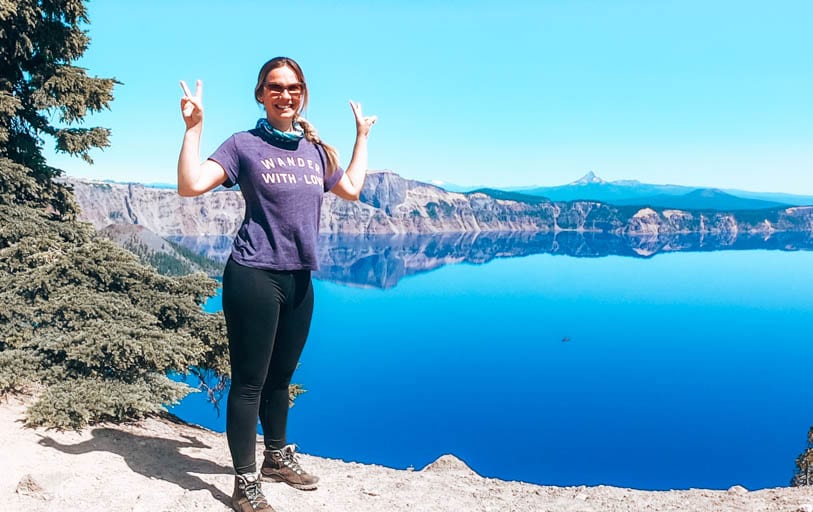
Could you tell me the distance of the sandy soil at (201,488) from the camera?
4285 mm

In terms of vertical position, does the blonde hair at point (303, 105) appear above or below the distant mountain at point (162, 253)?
above

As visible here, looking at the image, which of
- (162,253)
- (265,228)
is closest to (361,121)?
(265,228)

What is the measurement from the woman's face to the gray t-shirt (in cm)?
15

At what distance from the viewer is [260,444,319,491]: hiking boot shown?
174 inches

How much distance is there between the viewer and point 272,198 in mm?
3498

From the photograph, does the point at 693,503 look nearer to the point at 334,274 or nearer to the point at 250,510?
the point at 250,510

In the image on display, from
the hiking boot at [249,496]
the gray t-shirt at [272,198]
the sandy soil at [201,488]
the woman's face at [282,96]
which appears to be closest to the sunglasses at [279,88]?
the woman's face at [282,96]

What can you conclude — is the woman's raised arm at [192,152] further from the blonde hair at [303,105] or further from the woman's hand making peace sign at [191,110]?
the blonde hair at [303,105]

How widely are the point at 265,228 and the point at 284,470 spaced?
2184 mm

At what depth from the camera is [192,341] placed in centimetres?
786

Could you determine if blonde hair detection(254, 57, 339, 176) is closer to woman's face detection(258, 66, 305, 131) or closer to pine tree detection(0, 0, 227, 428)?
woman's face detection(258, 66, 305, 131)

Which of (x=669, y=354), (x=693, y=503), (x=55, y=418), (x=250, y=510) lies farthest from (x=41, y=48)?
(x=669, y=354)

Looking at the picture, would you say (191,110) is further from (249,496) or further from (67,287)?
(67,287)

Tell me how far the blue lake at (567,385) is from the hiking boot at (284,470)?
40.2 meters
